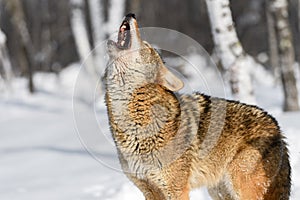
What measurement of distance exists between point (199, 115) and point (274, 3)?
7090 millimetres

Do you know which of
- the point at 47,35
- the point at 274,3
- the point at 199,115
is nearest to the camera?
the point at 199,115

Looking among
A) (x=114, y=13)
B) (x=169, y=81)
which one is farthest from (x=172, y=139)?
(x=114, y=13)

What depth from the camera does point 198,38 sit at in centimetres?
2844

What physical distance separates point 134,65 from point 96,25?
631 inches

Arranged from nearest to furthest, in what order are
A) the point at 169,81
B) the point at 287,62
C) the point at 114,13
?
the point at 169,81 < the point at 287,62 < the point at 114,13

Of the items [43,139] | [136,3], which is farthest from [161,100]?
[136,3]

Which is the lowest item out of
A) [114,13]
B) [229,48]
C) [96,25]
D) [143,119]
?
[96,25]

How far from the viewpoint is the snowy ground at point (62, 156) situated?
6.45 metres

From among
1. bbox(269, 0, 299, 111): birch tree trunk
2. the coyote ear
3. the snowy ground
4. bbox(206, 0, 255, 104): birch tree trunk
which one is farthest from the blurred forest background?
the coyote ear

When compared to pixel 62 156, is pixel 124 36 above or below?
above

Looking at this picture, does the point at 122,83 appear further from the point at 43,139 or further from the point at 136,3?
the point at 136,3

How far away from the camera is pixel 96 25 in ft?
66.0

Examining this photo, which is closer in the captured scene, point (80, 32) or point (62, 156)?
point (62, 156)

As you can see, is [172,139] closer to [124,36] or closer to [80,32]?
[124,36]
